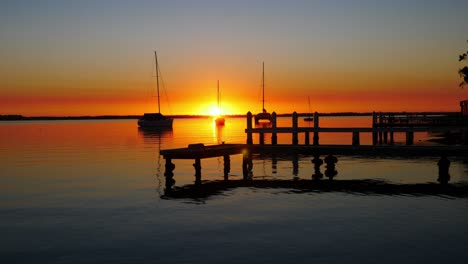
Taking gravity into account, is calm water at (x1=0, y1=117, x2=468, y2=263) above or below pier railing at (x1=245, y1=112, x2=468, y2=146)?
below

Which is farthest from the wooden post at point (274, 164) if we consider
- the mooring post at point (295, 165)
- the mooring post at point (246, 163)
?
the mooring post at point (246, 163)

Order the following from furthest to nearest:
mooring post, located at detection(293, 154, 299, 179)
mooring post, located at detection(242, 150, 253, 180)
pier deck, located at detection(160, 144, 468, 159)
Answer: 1. mooring post, located at detection(293, 154, 299, 179)
2. mooring post, located at detection(242, 150, 253, 180)
3. pier deck, located at detection(160, 144, 468, 159)

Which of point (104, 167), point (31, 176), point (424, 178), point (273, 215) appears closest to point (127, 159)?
point (104, 167)

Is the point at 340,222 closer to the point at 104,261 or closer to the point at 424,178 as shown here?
the point at 104,261

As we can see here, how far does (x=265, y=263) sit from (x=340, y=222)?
5.14 metres

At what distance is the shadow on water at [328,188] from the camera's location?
2306 cm

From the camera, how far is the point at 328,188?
2480 centimetres

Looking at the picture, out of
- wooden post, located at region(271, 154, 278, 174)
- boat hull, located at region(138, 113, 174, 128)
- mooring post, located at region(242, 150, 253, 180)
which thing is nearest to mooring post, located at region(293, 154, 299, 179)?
wooden post, located at region(271, 154, 278, 174)

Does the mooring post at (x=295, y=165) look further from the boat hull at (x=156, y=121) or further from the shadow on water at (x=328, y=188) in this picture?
the boat hull at (x=156, y=121)

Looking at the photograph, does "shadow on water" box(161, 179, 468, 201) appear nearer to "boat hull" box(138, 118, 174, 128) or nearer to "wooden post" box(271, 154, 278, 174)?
"wooden post" box(271, 154, 278, 174)

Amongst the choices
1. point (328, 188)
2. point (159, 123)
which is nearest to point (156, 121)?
point (159, 123)

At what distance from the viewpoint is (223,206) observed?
66.6 feet

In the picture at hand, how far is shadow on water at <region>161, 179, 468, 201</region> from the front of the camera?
23062mm

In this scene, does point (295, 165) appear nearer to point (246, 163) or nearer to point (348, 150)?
point (246, 163)
